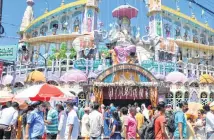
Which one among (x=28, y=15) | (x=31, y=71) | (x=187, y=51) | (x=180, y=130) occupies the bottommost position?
(x=180, y=130)

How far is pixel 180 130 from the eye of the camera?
6.36 m

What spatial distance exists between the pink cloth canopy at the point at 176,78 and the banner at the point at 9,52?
13.0m

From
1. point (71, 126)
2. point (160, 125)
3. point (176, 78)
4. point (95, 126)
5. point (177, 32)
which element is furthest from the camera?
point (177, 32)

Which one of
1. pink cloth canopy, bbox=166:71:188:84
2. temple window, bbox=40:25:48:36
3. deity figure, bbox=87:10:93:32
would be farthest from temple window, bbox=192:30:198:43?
temple window, bbox=40:25:48:36

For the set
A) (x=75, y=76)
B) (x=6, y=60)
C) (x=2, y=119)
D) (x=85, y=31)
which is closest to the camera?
(x=2, y=119)

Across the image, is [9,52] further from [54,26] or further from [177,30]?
[177,30]

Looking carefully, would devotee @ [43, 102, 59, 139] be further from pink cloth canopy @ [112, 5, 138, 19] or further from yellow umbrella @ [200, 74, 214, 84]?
pink cloth canopy @ [112, 5, 138, 19]

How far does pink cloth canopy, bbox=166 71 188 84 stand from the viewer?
21872mm

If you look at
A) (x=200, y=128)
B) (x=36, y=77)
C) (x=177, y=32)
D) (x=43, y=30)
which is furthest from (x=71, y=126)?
(x=177, y=32)

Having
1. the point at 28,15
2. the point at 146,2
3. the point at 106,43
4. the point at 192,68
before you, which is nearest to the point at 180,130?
the point at 192,68

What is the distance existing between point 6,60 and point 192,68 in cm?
1590

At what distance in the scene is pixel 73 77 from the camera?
70.5 feet

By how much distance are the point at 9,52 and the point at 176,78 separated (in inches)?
557

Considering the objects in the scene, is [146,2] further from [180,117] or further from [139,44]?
[180,117]
